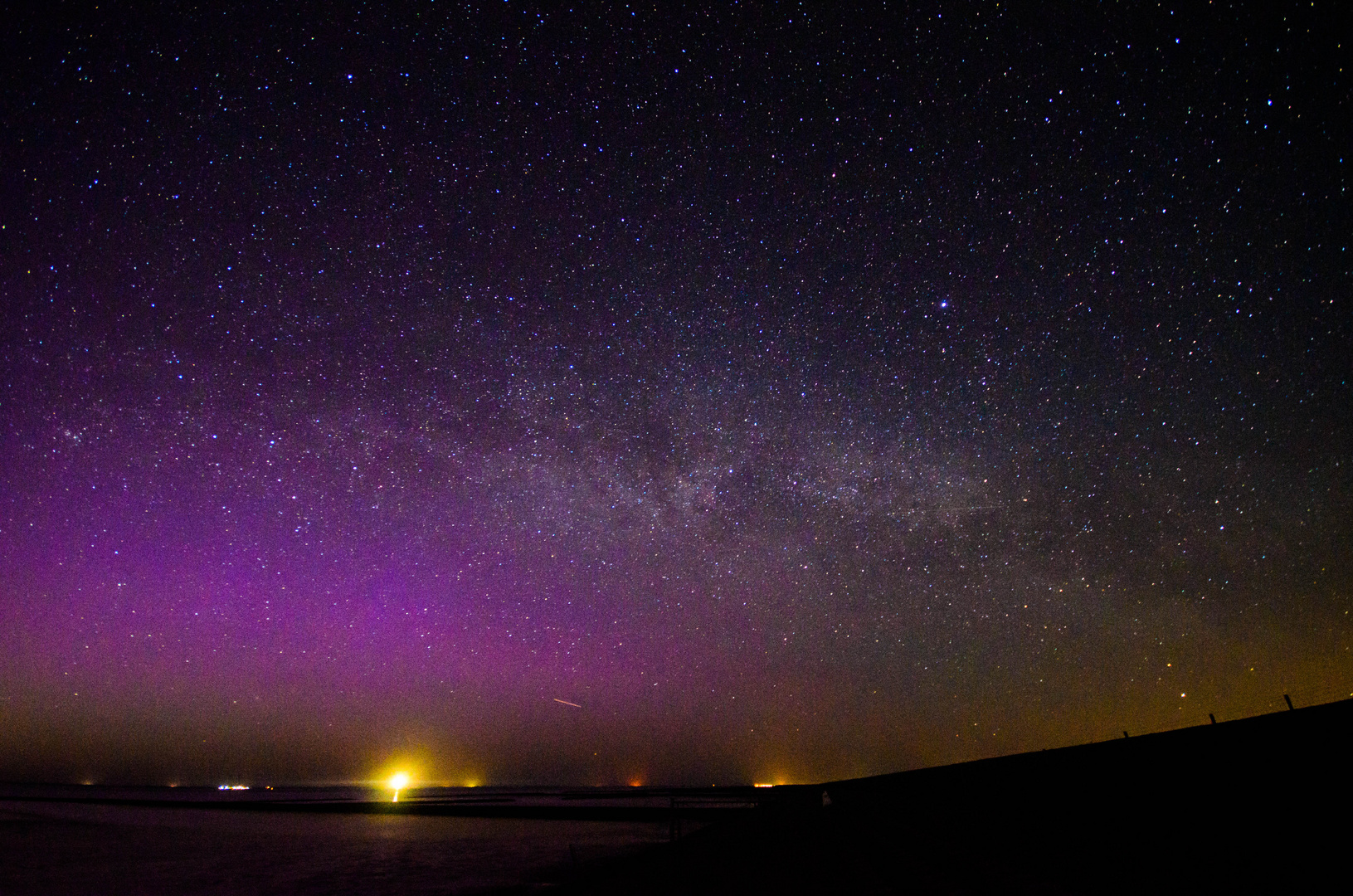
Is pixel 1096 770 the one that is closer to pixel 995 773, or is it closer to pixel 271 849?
pixel 995 773

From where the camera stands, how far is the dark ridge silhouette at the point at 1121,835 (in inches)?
209

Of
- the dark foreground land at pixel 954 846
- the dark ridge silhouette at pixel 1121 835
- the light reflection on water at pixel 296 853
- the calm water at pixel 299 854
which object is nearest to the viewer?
the dark ridge silhouette at pixel 1121 835

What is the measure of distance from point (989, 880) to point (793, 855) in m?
5.83

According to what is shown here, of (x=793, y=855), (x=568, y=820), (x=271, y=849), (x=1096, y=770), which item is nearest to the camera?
(x=1096, y=770)

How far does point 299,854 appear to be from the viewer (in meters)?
Result: 20.7

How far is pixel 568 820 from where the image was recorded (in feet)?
122

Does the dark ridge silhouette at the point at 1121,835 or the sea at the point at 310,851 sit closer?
the dark ridge silhouette at the point at 1121,835

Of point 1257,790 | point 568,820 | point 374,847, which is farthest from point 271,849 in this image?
point 1257,790

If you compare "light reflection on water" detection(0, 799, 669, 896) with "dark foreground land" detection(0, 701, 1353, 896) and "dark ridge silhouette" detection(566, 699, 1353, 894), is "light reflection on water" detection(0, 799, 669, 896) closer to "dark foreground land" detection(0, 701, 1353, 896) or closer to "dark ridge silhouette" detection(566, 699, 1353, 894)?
"dark foreground land" detection(0, 701, 1353, 896)

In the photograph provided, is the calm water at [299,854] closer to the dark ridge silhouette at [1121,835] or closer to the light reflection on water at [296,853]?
the light reflection on water at [296,853]

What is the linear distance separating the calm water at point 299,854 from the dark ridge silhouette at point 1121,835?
17.9 feet

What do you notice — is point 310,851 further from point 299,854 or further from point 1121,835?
point 1121,835

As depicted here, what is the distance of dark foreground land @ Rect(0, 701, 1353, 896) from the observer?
217 inches

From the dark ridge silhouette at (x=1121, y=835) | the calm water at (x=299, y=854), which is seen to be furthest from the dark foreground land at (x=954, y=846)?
the calm water at (x=299, y=854)
